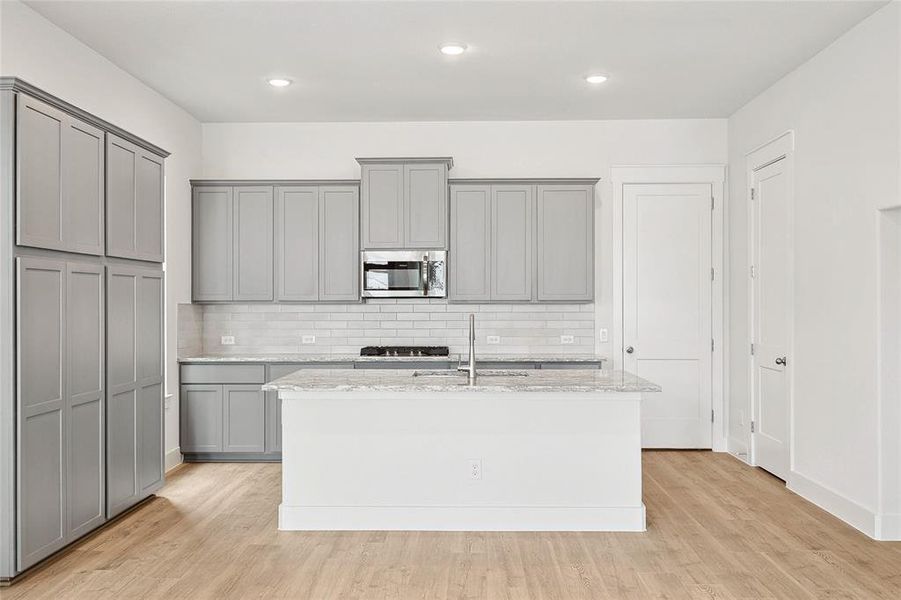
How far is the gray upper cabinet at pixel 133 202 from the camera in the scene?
13.7 ft

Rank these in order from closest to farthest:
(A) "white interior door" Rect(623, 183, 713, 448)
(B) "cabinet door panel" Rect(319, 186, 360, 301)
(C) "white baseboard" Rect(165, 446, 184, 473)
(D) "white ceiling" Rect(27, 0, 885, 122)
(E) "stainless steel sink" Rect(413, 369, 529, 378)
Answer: (D) "white ceiling" Rect(27, 0, 885, 122) < (E) "stainless steel sink" Rect(413, 369, 529, 378) < (C) "white baseboard" Rect(165, 446, 184, 473) < (B) "cabinet door panel" Rect(319, 186, 360, 301) < (A) "white interior door" Rect(623, 183, 713, 448)

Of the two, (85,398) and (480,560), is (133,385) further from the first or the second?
(480,560)

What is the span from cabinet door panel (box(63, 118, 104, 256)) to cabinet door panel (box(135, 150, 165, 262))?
43cm

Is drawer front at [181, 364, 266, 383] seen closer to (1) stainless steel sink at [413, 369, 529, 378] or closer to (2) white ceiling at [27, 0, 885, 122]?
(1) stainless steel sink at [413, 369, 529, 378]

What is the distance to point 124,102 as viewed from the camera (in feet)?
→ 16.7

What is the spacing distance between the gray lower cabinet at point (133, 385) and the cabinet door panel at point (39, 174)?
1.97 feet

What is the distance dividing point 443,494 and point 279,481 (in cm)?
175

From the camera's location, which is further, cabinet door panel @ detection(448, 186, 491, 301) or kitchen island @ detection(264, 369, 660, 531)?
cabinet door panel @ detection(448, 186, 491, 301)

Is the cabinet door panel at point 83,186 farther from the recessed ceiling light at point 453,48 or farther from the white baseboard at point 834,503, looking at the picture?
the white baseboard at point 834,503

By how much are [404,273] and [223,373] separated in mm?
1718

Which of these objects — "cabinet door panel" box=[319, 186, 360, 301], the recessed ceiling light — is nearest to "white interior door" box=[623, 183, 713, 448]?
"cabinet door panel" box=[319, 186, 360, 301]

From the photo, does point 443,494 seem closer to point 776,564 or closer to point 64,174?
point 776,564

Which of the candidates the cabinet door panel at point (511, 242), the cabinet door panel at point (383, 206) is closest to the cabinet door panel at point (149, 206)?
the cabinet door panel at point (383, 206)

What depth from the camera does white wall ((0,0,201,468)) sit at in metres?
3.92
